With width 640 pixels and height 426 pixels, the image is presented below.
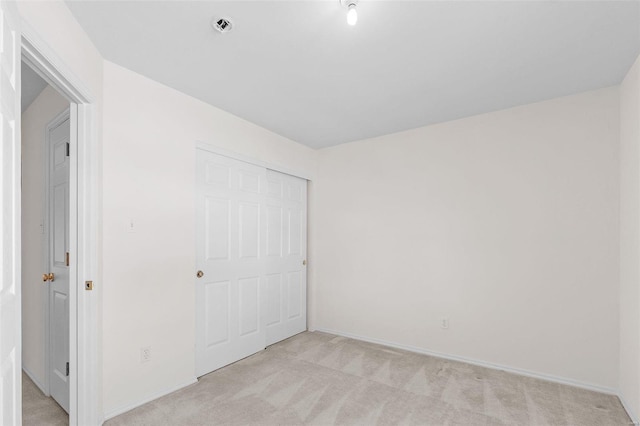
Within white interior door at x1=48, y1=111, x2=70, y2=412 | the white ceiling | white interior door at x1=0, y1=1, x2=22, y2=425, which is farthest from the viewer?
white interior door at x1=48, y1=111, x2=70, y2=412

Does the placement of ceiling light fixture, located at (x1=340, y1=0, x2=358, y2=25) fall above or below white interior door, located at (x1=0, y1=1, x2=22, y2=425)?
above

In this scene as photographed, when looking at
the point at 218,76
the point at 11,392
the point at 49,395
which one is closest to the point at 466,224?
the point at 218,76

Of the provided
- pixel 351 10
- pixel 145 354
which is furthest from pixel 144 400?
pixel 351 10

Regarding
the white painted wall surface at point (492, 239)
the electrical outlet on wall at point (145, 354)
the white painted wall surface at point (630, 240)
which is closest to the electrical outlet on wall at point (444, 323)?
the white painted wall surface at point (492, 239)

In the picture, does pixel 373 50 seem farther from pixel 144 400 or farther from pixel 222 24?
pixel 144 400

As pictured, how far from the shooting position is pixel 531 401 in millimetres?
2529

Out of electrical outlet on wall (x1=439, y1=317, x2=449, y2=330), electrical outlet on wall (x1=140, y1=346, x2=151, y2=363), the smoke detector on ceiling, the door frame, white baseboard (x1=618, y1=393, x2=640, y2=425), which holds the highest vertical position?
the smoke detector on ceiling

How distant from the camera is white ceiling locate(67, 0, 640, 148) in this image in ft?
5.85

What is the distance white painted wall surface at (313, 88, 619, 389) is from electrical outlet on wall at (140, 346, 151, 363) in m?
2.40

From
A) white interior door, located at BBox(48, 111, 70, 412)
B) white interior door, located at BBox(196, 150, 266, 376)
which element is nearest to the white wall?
white interior door, located at BBox(48, 111, 70, 412)

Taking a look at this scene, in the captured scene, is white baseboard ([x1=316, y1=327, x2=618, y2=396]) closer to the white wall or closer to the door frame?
the door frame

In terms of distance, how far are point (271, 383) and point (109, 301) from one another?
1.49 metres

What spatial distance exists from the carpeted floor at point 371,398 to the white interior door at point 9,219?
151 centimetres

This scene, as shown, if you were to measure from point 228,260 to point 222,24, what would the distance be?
215 cm
